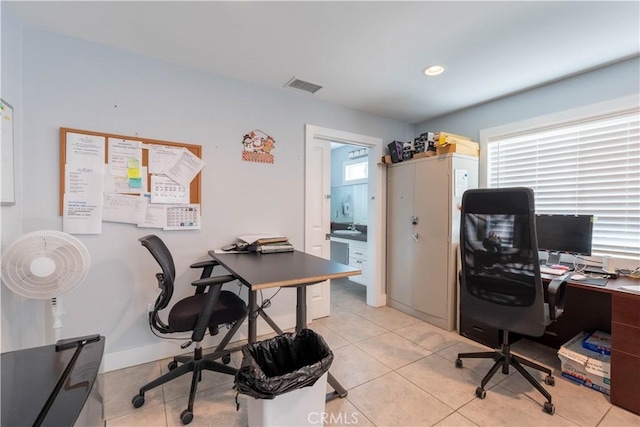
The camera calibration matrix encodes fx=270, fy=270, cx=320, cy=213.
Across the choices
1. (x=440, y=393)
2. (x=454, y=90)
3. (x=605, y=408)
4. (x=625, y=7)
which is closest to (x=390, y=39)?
(x=454, y=90)

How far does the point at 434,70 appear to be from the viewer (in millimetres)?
2346

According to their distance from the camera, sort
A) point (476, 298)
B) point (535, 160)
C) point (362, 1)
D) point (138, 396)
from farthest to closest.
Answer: point (535, 160)
point (476, 298)
point (138, 396)
point (362, 1)

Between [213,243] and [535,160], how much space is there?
324 cm

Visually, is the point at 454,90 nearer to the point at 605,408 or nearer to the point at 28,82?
the point at 605,408

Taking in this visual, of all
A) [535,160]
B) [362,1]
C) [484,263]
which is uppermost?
[362,1]

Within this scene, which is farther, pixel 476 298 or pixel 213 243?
pixel 213 243

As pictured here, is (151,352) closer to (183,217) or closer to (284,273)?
(183,217)

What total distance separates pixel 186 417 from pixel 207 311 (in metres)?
0.59

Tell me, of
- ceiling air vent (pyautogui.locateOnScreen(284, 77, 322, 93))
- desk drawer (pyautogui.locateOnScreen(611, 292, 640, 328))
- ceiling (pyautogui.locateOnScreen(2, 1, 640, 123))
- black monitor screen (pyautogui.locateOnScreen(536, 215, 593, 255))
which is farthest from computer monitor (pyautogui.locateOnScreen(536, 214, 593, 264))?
ceiling air vent (pyautogui.locateOnScreen(284, 77, 322, 93))

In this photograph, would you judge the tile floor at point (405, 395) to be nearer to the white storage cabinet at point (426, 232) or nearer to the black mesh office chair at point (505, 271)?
the black mesh office chair at point (505, 271)

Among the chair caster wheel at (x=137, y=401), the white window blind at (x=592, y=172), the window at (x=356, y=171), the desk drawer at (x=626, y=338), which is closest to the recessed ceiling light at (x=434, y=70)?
the white window blind at (x=592, y=172)

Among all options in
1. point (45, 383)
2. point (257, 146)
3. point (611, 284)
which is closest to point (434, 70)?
point (257, 146)

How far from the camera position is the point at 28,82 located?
182cm

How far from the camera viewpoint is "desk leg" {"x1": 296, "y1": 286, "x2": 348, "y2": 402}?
5.64 feet
